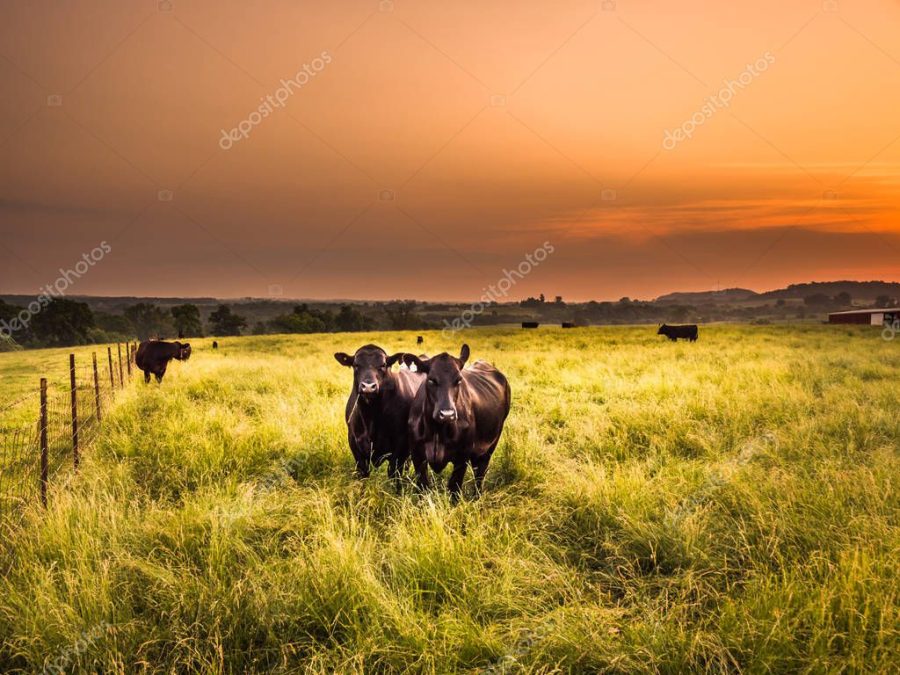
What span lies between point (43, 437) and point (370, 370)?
3.41m

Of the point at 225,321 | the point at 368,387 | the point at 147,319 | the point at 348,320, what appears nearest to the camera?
the point at 368,387

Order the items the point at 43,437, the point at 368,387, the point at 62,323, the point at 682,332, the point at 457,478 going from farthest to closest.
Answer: the point at 62,323 < the point at 682,332 < the point at 457,478 < the point at 368,387 < the point at 43,437

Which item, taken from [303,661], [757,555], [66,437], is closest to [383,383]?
[303,661]

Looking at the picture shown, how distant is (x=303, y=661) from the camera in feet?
10.0

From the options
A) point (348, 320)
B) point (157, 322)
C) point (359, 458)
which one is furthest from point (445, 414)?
point (157, 322)

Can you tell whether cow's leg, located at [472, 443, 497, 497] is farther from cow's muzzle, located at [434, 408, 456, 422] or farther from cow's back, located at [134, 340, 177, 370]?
cow's back, located at [134, 340, 177, 370]

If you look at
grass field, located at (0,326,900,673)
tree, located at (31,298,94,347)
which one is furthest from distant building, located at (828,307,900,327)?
tree, located at (31,298,94,347)

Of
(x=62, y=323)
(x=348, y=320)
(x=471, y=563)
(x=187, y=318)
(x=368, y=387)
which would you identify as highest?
(x=187, y=318)

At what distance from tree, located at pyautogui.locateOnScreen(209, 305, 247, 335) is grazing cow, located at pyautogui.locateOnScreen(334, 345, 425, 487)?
86874 millimetres

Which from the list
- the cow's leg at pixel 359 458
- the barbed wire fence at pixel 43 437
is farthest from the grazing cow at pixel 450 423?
the barbed wire fence at pixel 43 437

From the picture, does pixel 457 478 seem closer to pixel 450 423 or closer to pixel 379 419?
pixel 450 423

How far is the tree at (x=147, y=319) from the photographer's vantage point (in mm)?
95750

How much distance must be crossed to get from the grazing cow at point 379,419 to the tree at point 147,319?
331 ft

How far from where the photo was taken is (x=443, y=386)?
5.49 meters
